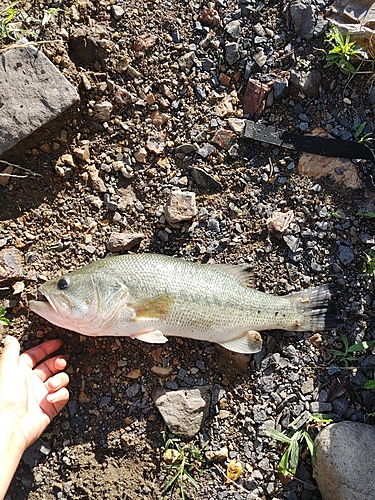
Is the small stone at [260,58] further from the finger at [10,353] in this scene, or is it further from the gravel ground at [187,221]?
the finger at [10,353]

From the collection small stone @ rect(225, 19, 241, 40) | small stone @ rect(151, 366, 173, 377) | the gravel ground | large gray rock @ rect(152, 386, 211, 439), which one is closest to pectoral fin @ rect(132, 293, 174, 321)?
the gravel ground

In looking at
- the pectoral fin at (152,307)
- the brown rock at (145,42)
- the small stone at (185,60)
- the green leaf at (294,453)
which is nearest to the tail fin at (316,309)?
the green leaf at (294,453)

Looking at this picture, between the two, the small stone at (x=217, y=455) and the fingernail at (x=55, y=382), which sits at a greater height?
the fingernail at (x=55, y=382)

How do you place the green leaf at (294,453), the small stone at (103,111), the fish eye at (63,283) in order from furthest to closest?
the small stone at (103,111)
the green leaf at (294,453)
the fish eye at (63,283)

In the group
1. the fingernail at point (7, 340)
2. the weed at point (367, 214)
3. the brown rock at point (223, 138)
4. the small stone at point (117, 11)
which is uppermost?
the small stone at point (117, 11)

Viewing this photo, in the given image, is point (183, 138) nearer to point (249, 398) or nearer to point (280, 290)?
point (280, 290)

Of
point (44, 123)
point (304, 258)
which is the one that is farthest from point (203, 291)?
point (44, 123)

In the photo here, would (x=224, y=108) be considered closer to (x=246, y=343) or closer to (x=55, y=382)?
(x=246, y=343)
